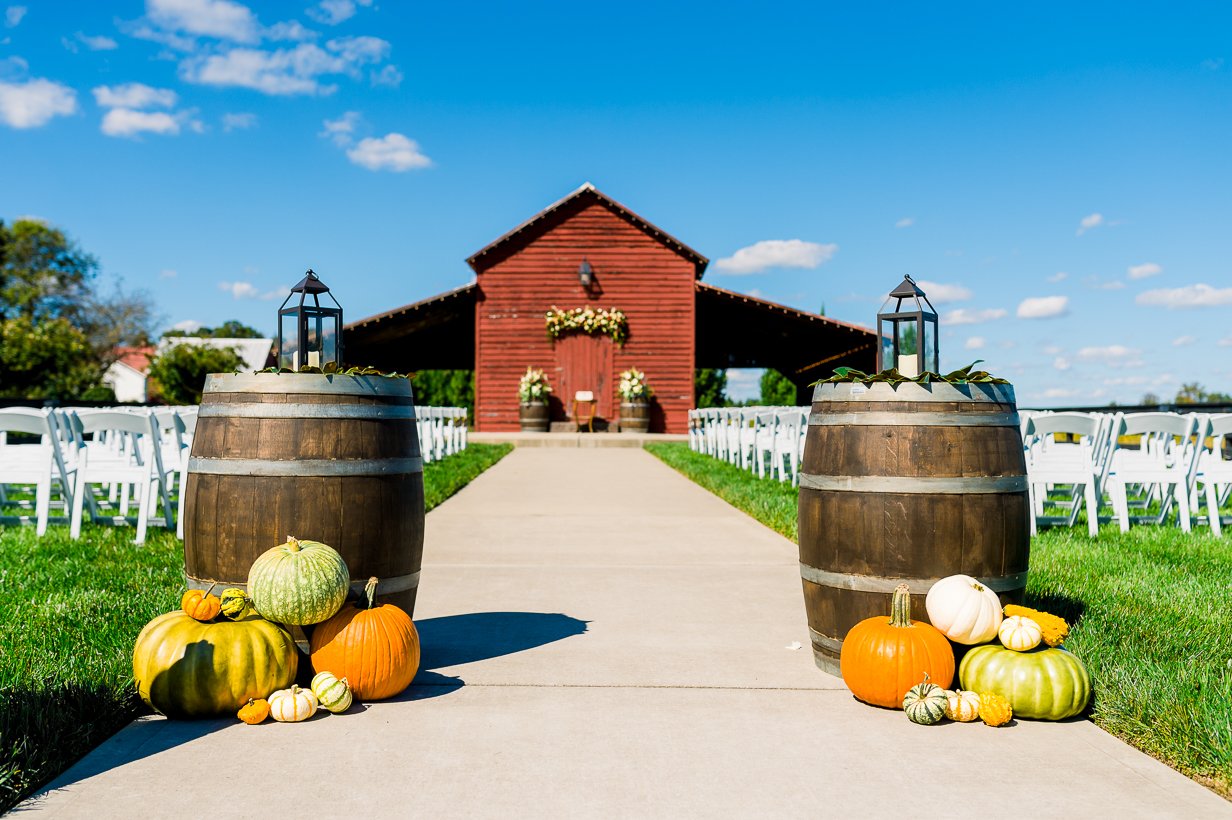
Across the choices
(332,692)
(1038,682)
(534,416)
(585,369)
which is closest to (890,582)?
(1038,682)

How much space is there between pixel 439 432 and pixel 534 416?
8950mm

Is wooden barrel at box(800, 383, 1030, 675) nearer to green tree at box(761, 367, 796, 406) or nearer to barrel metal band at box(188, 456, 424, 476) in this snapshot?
barrel metal band at box(188, 456, 424, 476)

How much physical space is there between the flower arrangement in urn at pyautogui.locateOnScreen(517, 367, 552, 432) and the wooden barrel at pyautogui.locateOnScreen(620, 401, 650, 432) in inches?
77.2

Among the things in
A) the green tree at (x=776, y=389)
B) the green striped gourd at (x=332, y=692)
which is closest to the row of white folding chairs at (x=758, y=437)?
the green striped gourd at (x=332, y=692)

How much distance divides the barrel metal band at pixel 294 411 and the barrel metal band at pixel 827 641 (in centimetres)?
198

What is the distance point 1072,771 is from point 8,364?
39.1 meters

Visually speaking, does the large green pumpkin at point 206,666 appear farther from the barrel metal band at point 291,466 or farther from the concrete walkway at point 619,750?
the barrel metal band at point 291,466

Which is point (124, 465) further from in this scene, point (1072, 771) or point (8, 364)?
point (8, 364)

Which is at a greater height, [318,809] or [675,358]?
[675,358]

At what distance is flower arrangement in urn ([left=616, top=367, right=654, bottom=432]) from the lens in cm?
2600

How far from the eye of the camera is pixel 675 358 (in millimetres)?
27047

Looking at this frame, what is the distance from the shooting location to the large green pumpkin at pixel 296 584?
3.71m

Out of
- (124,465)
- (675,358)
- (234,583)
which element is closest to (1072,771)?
(234,583)

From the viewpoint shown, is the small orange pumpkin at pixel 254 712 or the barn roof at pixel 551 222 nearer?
the small orange pumpkin at pixel 254 712
